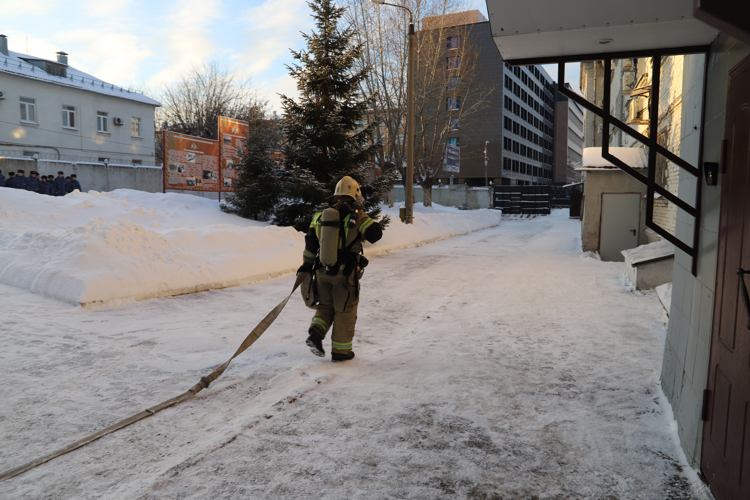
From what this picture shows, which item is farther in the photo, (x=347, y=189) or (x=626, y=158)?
(x=626, y=158)

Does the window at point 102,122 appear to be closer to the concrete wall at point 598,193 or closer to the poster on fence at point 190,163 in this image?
the poster on fence at point 190,163

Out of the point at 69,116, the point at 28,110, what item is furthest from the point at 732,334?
the point at 69,116

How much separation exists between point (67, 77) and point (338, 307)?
38.1 m

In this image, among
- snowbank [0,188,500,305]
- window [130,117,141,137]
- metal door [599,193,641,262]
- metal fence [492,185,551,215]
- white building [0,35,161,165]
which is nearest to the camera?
snowbank [0,188,500,305]

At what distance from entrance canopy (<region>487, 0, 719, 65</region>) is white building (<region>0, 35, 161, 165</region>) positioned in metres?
33.0

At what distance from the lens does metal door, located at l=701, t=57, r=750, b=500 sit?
7.63 ft

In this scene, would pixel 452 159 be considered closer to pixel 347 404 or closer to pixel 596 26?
pixel 596 26

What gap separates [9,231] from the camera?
9.37m

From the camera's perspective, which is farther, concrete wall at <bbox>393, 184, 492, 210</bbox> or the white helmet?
concrete wall at <bbox>393, 184, 492, 210</bbox>

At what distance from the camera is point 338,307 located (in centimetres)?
491

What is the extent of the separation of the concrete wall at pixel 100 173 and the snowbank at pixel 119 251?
12.0 meters

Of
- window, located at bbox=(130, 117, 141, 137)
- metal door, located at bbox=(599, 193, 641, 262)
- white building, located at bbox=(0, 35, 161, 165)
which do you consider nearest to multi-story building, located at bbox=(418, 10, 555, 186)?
window, located at bbox=(130, 117, 141, 137)

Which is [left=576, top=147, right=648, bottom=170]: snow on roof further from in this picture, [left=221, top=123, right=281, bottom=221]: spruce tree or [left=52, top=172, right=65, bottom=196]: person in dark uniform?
[left=52, top=172, right=65, bottom=196]: person in dark uniform

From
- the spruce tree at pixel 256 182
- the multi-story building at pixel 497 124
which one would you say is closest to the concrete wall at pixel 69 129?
the spruce tree at pixel 256 182
